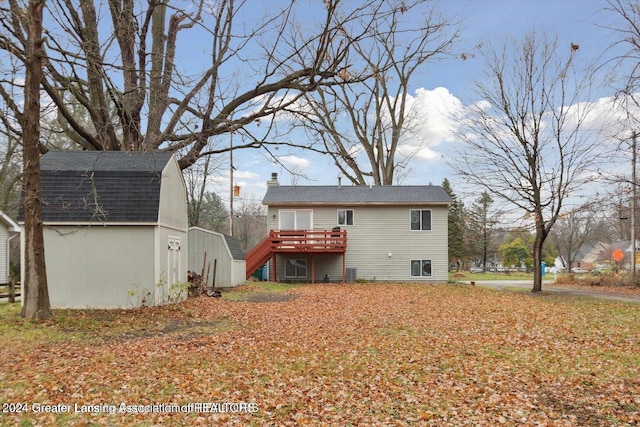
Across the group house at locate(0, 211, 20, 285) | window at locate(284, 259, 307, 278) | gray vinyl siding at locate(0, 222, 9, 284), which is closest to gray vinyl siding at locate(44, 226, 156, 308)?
house at locate(0, 211, 20, 285)

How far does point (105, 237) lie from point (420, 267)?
58.5 ft

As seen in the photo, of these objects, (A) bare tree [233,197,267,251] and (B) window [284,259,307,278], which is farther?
(A) bare tree [233,197,267,251]

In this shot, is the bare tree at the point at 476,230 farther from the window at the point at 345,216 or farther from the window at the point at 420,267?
the window at the point at 345,216

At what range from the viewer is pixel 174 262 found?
15.1 metres

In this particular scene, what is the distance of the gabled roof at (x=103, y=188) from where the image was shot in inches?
513

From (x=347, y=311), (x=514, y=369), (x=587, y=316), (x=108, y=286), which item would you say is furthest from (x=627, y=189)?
(x=108, y=286)

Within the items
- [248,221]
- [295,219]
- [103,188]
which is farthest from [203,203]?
[103,188]

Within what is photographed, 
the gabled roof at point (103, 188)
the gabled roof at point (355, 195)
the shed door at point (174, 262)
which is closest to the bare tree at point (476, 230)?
the gabled roof at point (355, 195)

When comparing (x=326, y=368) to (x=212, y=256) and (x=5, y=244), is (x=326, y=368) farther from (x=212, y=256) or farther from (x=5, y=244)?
(x=5, y=244)

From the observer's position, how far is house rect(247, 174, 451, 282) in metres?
26.2

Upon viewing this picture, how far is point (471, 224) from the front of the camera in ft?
173

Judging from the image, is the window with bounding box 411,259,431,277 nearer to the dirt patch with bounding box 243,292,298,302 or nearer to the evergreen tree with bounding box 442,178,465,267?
the dirt patch with bounding box 243,292,298,302

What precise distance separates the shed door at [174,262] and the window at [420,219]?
14.6 metres

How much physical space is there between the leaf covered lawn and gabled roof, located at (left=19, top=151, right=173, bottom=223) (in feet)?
8.90
